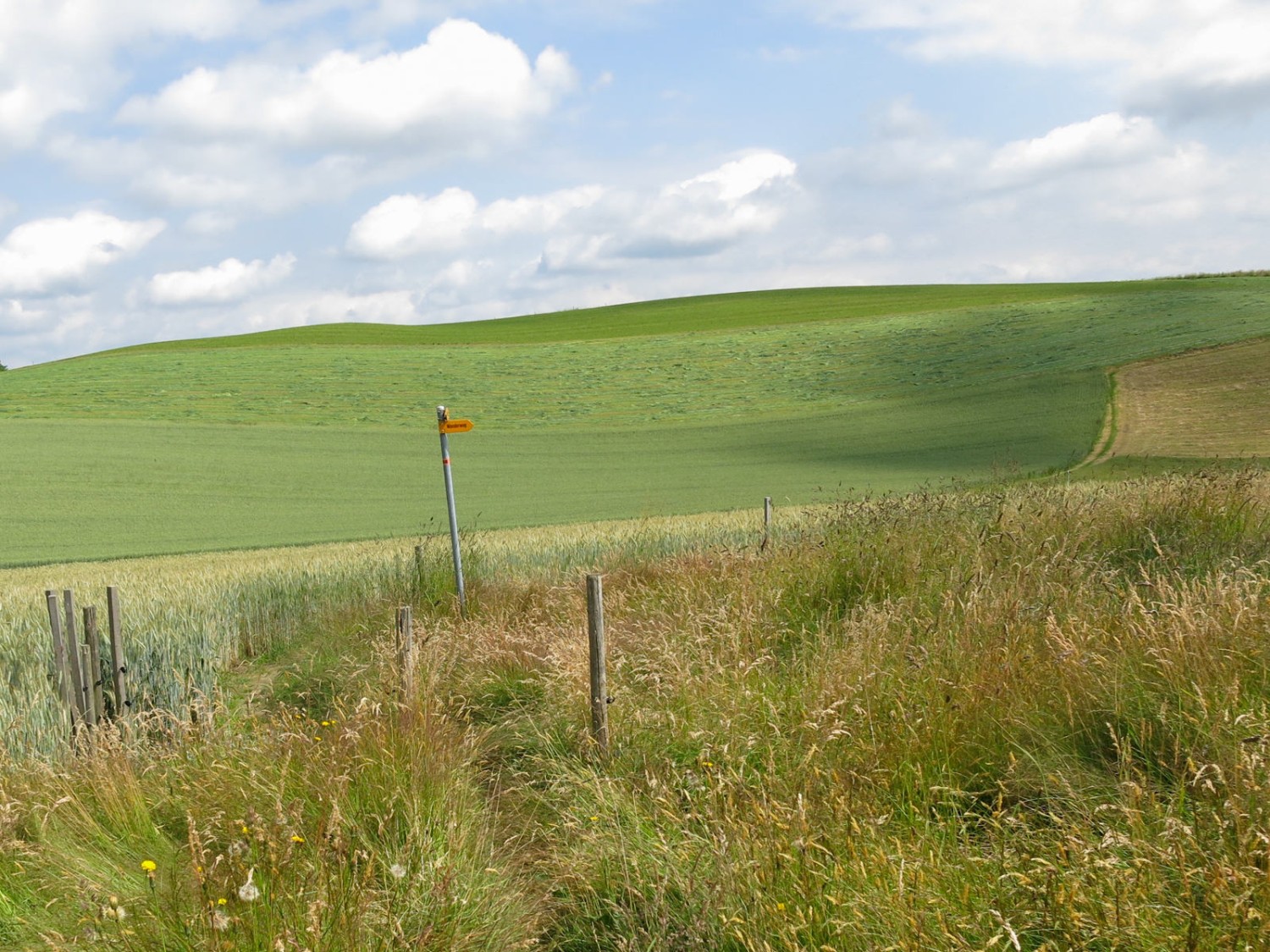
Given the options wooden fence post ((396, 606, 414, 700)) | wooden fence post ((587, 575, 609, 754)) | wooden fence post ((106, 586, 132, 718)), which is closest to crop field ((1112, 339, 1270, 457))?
wooden fence post ((587, 575, 609, 754))

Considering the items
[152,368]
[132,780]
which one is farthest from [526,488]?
[152,368]

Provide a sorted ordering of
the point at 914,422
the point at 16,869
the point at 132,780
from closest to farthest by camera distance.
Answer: the point at 16,869 → the point at 132,780 → the point at 914,422

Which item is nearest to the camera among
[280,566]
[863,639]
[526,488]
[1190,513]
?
[863,639]

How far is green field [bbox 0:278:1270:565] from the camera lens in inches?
973

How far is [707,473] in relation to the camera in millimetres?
28438

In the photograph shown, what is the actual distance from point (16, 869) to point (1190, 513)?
8056mm

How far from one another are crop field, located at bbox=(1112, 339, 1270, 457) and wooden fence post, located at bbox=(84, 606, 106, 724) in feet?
73.2

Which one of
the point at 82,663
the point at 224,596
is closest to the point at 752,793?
the point at 82,663

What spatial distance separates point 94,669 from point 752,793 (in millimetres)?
4802

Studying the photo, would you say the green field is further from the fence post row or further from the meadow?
the meadow

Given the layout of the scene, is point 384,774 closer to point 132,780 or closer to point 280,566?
point 132,780

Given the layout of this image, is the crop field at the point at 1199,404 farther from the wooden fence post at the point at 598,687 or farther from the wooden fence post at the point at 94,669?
the wooden fence post at the point at 94,669

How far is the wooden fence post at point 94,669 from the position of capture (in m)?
6.80

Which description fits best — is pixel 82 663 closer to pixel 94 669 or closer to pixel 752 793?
pixel 94 669
